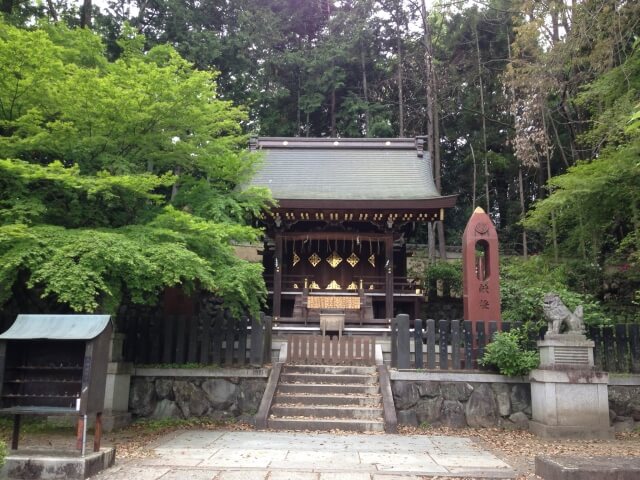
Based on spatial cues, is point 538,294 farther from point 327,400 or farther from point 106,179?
point 106,179

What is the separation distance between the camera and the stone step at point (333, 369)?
30.6ft

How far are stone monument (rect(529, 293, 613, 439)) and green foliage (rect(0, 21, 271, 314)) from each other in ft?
16.3

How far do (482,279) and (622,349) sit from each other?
2779mm

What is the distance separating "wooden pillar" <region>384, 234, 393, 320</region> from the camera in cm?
1489

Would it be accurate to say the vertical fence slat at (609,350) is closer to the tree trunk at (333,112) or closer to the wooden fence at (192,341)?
the wooden fence at (192,341)

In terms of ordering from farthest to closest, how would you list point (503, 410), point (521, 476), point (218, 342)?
point (218, 342)
point (503, 410)
point (521, 476)

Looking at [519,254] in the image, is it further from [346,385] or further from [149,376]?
[149,376]

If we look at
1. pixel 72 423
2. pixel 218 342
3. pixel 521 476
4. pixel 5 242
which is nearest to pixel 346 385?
pixel 218 342

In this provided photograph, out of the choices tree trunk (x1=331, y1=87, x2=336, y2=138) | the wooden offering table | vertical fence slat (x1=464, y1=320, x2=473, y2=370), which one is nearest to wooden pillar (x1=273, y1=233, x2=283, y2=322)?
the wooden offering table

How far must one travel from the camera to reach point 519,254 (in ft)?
89.3

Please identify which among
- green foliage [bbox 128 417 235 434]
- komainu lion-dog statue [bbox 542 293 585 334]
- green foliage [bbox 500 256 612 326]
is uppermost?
green foliage [bbox 500 256 612 326]

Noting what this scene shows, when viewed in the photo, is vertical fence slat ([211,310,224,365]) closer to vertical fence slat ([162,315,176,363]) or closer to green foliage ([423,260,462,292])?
vertical fence slat ([162,315,176,363])

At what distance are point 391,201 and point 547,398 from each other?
298 inches


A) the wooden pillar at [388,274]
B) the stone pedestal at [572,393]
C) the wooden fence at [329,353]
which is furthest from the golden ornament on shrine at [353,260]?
the stone pedestal at [572,393]
